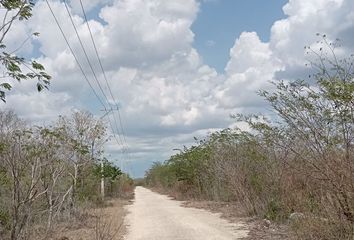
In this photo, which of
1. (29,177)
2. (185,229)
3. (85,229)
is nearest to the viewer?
(29,177)

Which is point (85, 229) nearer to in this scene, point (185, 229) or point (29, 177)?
point (185, 229)

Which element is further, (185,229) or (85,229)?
(85,229)

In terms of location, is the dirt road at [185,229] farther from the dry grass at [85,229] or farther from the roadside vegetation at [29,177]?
the roadside vegetation at [29,177]

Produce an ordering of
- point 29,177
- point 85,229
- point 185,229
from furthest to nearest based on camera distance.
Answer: point 85,229, point 185,229, point 29,177

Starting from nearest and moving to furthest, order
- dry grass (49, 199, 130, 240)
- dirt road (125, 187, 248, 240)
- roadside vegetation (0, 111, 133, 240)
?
roadside vegetation (0, 111, 133, 240), dry grass (49, 199, 130, 240), dirt road (125, 187, 248, 240)

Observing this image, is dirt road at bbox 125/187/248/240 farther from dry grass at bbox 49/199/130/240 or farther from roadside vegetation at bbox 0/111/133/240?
roadside vegetation at bbox 0/111/133/240

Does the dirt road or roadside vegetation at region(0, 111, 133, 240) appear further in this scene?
the dirt road

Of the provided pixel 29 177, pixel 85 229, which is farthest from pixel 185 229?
pixel 29 177

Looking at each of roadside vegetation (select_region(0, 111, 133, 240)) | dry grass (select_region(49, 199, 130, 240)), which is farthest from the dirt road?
roadside vegetation (select_region(0, 111, 133, 240))

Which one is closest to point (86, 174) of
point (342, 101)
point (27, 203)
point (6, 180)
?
point (6, 180)

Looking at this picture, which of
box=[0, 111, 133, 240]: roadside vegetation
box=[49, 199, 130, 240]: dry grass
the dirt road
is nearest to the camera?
box=[0, 111, 133, 240]: roadside vegetation

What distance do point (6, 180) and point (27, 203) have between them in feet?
7.24

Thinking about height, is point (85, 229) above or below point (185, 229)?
above

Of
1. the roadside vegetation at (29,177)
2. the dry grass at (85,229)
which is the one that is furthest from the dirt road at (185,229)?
the roadside vegetation at (29,177)
